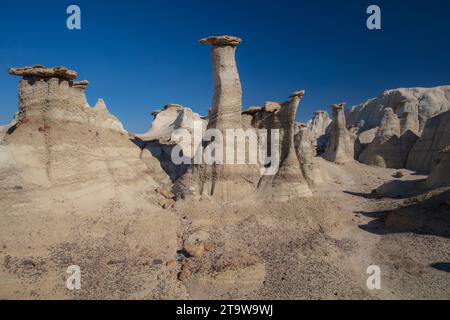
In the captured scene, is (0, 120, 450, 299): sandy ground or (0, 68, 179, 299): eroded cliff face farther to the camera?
(0, 68, 179, 299): eroded cliff face

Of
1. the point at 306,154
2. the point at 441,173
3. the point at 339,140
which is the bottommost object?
the point at 441,173

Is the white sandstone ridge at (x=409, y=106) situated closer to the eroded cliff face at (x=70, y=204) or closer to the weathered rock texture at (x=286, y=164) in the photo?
the weathered rock texture at (x=286, y=164)

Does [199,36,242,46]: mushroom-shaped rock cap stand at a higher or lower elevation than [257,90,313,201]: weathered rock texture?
higher

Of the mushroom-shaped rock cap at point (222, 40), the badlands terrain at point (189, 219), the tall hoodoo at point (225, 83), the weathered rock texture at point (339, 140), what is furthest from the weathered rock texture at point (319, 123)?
the mushroom-shaped rock cap at point (222, 40)

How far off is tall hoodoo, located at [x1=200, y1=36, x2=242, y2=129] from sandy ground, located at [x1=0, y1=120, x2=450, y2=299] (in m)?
4.03

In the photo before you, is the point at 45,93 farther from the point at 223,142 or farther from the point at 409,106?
the point at 409,106

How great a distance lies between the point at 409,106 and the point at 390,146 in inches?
553

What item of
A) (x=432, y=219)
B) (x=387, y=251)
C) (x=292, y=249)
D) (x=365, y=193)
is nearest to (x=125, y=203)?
(x=292, y=249)

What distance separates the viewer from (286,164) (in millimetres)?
13070

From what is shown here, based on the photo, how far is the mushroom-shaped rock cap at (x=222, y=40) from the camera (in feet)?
42.3

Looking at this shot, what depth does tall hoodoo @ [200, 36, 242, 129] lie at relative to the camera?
1315 centimetres

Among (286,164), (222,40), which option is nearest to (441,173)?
(286,164)

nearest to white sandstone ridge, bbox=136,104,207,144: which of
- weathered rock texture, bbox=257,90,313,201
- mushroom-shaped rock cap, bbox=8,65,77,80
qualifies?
weathered rock texture, bbox=257,90,313,201

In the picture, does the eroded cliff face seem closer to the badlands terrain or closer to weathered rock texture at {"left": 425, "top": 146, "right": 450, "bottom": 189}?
the badlands terrain
